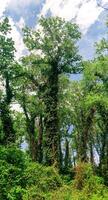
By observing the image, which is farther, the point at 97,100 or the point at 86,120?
the point at 86,120

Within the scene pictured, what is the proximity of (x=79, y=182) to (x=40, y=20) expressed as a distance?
22300mm

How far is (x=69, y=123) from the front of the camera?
2867 inches

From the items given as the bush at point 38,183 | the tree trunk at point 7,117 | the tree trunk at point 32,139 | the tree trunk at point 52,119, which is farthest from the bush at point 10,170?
the tree trunk at point 32,139

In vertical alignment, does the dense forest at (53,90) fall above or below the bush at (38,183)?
above

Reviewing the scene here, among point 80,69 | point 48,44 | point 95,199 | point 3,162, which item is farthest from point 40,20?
point 95,199

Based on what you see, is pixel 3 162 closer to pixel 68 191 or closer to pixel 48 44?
pixel 68 191

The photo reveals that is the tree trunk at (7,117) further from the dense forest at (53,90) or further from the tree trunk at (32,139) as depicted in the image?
the tree trunk at (32,139)

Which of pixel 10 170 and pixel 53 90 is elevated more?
pixel 53 90

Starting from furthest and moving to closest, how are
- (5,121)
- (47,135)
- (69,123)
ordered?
(69,123) → (47,135) → (5,121)

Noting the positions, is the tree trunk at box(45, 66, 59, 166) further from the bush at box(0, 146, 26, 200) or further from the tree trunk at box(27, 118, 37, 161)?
the bush at box(0, 146, 26, 200)

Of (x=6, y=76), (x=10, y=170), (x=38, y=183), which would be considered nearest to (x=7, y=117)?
(x=6, y=76)

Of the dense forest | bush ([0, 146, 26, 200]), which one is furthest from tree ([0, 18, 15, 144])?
bush ([0, 146, 26, 200])

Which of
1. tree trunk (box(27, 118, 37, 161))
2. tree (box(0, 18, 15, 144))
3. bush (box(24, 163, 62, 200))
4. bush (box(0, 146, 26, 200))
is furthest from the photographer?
tree trunk (box(27, 118, 37, 161))

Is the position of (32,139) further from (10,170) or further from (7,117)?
(10,170)
